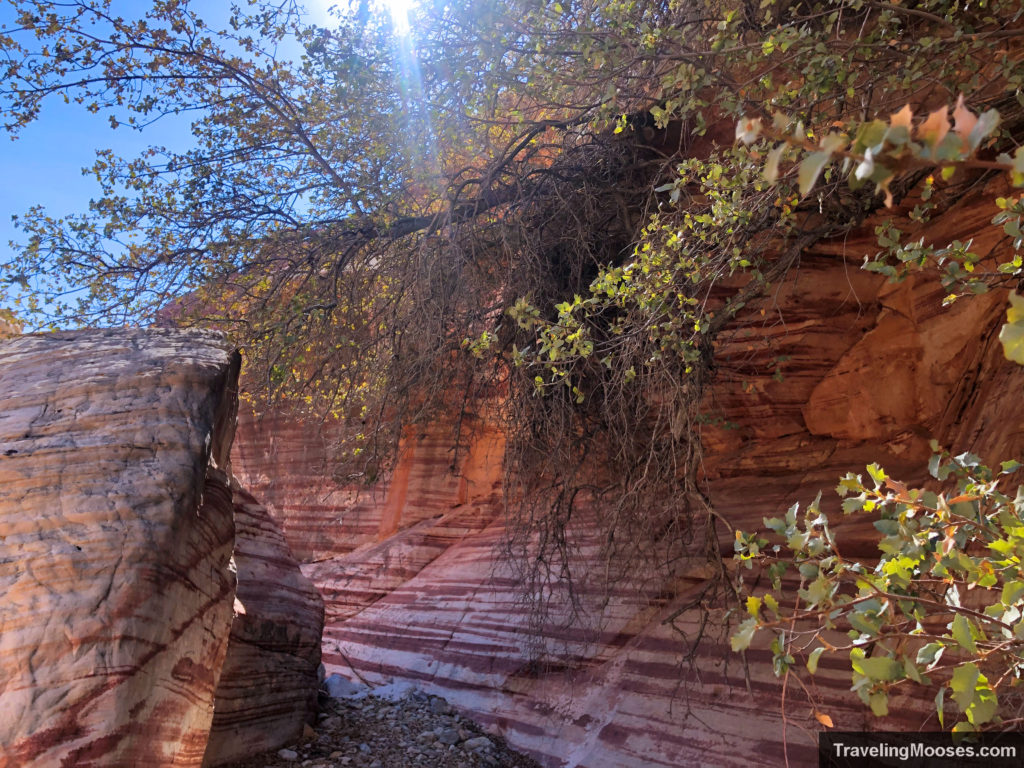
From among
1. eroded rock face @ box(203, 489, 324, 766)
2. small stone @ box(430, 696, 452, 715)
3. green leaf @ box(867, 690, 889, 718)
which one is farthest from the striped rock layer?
green leaf @ box(867, 690, 889, 718)

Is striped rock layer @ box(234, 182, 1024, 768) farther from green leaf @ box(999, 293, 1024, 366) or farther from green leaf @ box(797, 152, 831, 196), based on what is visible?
green leaf @ box(797, 152, 831, 196)

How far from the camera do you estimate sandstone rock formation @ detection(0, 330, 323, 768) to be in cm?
292

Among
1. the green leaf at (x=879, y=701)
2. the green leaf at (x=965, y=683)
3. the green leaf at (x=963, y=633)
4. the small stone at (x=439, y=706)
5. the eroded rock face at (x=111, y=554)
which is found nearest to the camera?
the green leaf at (x=965, y=683)

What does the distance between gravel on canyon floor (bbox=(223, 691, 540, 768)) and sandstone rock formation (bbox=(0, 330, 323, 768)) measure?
516mm

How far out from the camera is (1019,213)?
6.89ft

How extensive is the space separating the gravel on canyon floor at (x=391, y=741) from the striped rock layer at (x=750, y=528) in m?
0.36

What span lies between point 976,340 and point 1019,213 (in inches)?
125

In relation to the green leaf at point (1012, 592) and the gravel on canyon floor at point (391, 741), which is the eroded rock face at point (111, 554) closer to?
the gravel on canyon floor at point (391, 741)

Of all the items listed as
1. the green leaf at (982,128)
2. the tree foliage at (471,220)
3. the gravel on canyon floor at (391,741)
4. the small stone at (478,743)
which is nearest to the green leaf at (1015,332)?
the green leaf at (982,128)

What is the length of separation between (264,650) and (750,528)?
388cm

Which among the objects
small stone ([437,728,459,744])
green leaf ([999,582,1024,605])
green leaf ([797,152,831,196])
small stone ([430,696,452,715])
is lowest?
small stone ([430,696,452,715])

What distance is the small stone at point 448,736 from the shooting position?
217 inches

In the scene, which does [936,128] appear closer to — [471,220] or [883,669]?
[883,669]

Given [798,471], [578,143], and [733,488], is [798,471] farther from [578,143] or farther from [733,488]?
[578,143]
